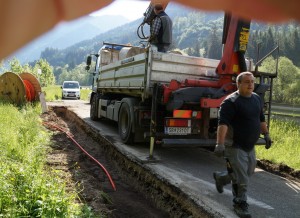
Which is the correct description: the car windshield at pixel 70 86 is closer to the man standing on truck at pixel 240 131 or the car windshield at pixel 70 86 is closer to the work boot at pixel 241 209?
the man standing on truck at pixel 240 131

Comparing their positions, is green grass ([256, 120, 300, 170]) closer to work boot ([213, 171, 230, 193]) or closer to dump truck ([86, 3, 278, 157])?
dump truck ([86, 3, 278, 157])

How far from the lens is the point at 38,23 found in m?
0.57

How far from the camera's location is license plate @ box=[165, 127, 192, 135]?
19.1 feet

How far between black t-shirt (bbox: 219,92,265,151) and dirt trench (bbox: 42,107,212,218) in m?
0.96

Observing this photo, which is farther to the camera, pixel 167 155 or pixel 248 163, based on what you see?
pixel 167 155

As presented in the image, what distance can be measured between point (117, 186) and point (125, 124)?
2042mm

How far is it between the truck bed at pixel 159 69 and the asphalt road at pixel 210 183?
129cm

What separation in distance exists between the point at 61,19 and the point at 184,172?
496 centimetres

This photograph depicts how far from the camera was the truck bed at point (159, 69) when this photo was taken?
6031mm

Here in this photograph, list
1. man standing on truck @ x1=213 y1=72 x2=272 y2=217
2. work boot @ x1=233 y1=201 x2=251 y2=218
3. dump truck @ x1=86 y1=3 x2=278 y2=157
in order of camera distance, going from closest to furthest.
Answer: work boot @ x1=233 y1=201 x2=251 y2=218, man standing on truck @ x1=213 y1=72 x2=272 y2=217, dump truck @ x1=86 y1=3 x2=278 y2=157

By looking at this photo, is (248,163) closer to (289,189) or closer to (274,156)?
(289,189)

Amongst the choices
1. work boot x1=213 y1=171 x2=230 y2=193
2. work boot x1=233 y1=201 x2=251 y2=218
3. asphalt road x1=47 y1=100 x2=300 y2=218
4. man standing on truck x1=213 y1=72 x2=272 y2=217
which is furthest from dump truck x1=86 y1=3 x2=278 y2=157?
work boot x1=233 y1=201 x2=251 y2=218

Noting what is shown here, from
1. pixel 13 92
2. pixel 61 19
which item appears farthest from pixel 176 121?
pixel 13 92

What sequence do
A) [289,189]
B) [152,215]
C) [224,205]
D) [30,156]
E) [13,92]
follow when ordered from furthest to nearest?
[13,92]
[30,156]
[289,189]
[152,215]
[224,205]
